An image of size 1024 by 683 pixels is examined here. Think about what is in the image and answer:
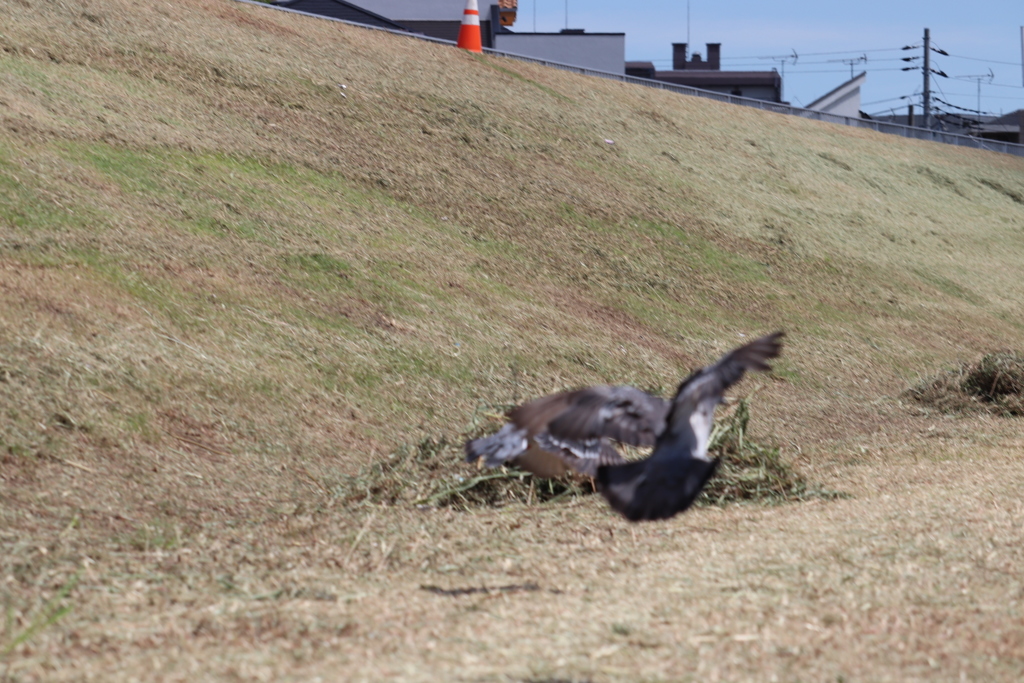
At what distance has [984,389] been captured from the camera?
455 inches

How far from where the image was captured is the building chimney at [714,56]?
2591 inches

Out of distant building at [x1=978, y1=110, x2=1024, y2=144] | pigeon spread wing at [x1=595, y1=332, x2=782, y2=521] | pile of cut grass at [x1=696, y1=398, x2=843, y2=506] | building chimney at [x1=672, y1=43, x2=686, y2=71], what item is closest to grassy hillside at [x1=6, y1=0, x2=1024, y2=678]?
pile of cut grass at [x1=696, y1=398, x2=843, y2=506]

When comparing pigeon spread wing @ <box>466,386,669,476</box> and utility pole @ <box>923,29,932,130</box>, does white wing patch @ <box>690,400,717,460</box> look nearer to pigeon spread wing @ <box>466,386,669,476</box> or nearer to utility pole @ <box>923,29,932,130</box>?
pigeon spread wing @ <box>466,386,669,476</box>

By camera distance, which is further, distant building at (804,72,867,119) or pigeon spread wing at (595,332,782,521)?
distant building at (804,72,867,119)

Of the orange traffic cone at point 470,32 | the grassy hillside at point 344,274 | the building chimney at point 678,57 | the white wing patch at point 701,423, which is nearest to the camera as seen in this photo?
the white wing patch at point 701,423

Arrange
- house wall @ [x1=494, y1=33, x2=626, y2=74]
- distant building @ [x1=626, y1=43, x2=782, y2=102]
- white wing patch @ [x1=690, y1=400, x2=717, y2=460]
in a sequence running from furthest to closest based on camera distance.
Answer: distant building @ [x1=626, y1=43, x2=782, y2=102] → house wall @ [x1=494, y1=33, x2=626, y2=74] → white wing patch @ [x1=690, y1=400, x2=717, y2=460]

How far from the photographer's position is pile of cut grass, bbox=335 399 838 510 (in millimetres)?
7012

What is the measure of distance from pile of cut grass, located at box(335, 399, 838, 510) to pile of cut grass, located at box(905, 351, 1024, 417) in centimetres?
443

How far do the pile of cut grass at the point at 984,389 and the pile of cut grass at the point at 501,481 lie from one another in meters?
4.43

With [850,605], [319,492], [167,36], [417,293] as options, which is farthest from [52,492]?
[167,36]

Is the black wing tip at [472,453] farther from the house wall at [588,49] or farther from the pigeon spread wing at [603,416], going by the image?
the house wall at [588,49]

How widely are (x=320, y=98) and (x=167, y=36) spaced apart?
2501 millimetres

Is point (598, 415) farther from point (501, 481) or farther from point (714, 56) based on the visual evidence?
point (714, 56)

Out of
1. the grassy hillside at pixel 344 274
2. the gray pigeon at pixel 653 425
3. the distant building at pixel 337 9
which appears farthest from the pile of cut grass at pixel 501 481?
the distant building at pixel 337 9
